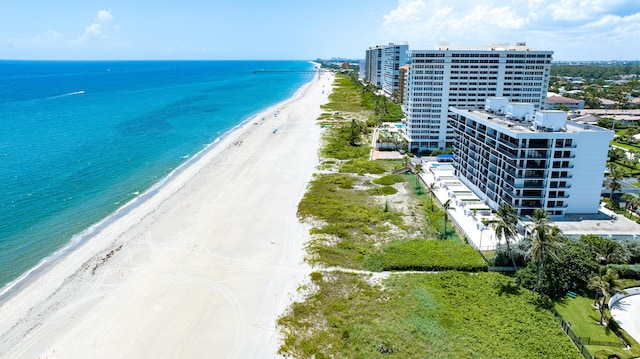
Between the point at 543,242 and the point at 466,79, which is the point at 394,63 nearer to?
the point at 466,79

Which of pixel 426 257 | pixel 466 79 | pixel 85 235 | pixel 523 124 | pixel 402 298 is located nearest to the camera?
pixel 402 298

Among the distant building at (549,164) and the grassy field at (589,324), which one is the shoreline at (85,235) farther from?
the distant building at (549,164)

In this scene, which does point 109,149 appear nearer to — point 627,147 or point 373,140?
point 373,140

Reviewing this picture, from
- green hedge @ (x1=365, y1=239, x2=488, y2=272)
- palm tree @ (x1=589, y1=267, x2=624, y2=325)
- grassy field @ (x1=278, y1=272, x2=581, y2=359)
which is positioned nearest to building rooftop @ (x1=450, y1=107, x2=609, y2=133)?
green hedge @ (x1=365, y1=239, x2=488, y2=272)

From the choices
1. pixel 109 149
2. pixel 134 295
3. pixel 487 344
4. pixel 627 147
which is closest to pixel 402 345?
pixel 487 344

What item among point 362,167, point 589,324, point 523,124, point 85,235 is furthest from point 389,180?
point 85,235
